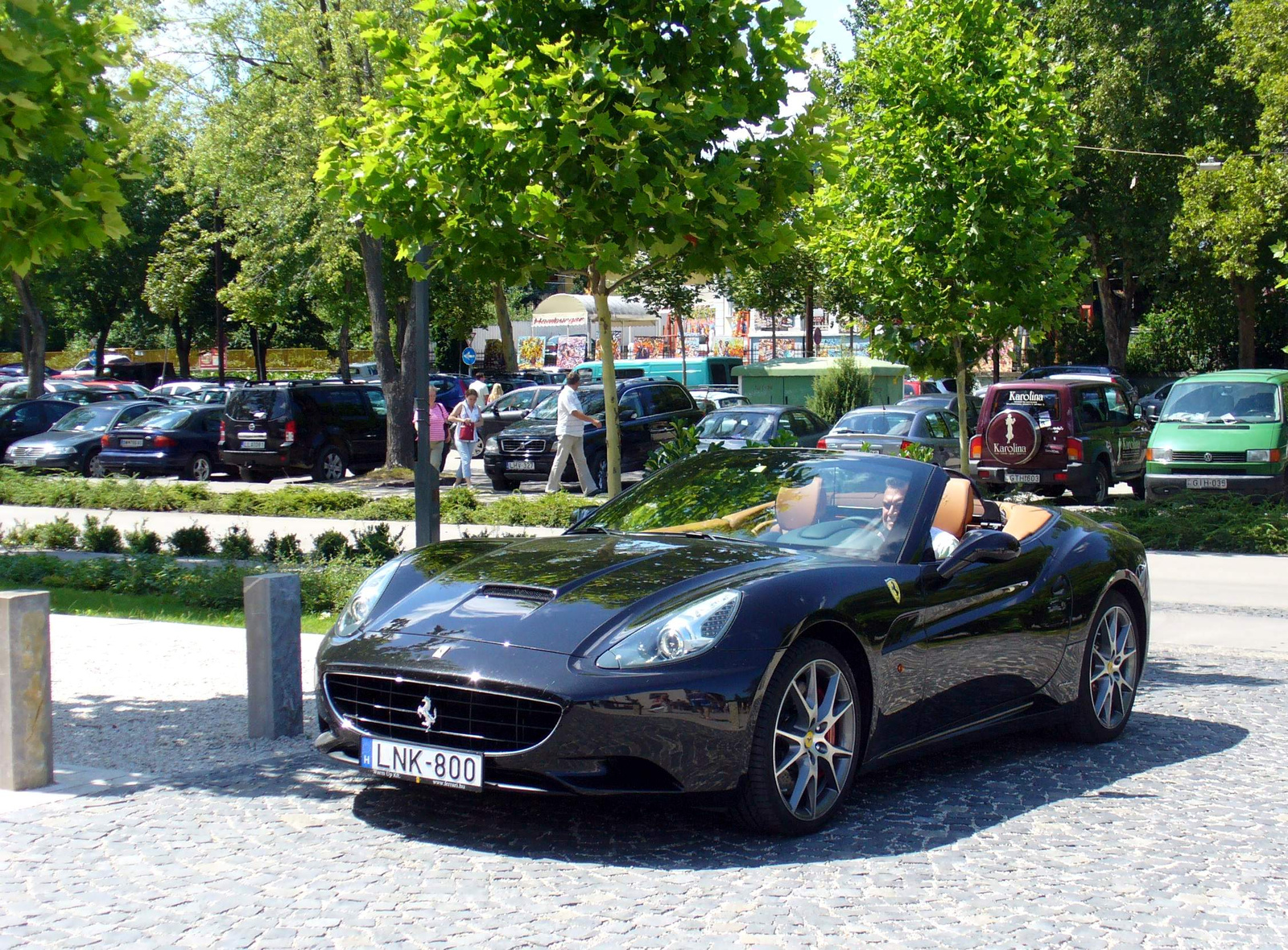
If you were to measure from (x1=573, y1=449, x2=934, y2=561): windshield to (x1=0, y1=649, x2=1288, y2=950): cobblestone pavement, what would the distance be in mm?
1121

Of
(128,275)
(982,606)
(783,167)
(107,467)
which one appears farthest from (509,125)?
(128,275)

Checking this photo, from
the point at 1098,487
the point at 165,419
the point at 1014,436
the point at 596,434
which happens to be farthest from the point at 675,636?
the point at 165,419

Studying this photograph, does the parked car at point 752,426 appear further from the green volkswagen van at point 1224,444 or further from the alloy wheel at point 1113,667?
the alloy wheel at point 1113,667

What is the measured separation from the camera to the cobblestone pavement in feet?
13.3

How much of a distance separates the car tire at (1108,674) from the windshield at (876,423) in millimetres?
13293

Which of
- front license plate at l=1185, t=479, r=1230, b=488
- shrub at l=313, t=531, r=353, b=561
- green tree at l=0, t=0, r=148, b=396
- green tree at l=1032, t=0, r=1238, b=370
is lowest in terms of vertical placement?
shrub at l=313, t=531, r=353, b=561

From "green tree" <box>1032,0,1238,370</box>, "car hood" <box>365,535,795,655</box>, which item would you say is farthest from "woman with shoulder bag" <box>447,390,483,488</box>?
"green tree" <box>1032,0,1238,370</box>

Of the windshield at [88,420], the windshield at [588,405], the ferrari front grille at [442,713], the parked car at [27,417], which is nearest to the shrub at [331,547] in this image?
the ferrari front grille at [442,713]

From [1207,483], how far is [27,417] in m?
23.9

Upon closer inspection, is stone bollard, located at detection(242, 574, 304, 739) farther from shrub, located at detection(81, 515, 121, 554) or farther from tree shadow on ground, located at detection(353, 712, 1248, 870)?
shrub, located at detection(81, 515, 121, 554)

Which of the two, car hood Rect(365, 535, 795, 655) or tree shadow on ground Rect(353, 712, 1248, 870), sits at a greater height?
car hood Rect(365, 535, 795, 655)

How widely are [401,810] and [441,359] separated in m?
65.0

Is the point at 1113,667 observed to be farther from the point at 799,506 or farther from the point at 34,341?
the point at 34,341

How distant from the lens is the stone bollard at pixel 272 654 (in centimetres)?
646
